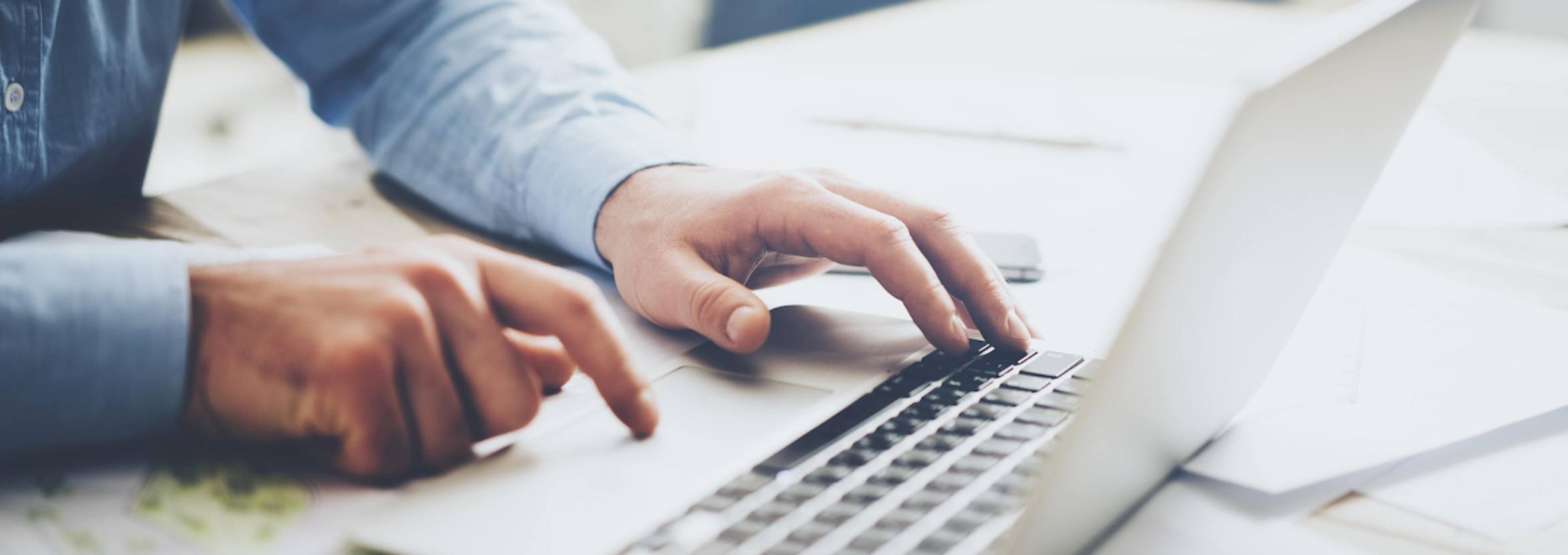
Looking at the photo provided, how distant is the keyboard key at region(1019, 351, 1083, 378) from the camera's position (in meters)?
0.41

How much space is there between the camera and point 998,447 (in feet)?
1.09

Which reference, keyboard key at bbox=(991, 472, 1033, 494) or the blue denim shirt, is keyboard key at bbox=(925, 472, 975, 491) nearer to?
keyboard key at bbox=(991, 472, 1033, 494)

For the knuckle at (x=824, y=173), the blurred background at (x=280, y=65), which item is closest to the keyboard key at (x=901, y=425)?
the knuckle at (x=824, y=173)

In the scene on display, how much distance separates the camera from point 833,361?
1.37 feet

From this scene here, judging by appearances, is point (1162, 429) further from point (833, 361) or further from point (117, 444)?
point (117, 444)

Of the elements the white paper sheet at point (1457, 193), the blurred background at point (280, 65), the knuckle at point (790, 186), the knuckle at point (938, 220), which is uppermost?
the white paper sheet at point (1457, 193)

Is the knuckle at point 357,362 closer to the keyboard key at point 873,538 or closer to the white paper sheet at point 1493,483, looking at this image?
the keyboard key at point 873,538

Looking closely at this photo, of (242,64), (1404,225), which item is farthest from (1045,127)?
(242,64)

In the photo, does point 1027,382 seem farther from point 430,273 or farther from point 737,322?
point 430,273

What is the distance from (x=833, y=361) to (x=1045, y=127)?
1.81ft

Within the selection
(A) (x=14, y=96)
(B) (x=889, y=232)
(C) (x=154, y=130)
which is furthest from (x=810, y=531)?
(C) (x=154, y=130)

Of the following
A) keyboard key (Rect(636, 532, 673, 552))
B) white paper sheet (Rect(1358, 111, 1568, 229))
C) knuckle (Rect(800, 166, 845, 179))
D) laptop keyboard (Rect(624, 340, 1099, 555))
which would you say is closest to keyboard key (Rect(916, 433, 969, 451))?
laptop keyboard (Rect(624, 340, 1099, 555))

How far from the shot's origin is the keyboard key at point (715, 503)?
0.94 feet

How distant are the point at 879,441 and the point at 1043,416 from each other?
7 cm
